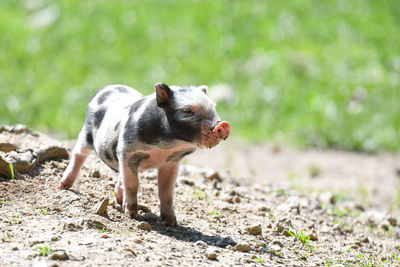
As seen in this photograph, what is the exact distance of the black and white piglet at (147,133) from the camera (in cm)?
393

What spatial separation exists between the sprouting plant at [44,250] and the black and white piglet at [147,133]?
945mm

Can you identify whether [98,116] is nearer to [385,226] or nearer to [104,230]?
[104,230]

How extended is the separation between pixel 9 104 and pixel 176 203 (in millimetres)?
7165

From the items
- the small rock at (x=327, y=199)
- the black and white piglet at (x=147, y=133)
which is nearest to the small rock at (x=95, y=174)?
the black and white piglet at (x=147, y=133)

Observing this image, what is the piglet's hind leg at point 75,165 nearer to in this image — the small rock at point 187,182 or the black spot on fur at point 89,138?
the black spot on fur at point 89,138

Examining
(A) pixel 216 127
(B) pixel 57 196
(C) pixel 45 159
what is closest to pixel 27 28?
(C) pixel 45 159

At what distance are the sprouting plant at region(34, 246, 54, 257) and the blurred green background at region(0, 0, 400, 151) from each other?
680 cm

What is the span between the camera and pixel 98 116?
4.71 m

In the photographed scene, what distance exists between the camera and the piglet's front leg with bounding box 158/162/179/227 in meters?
4.48

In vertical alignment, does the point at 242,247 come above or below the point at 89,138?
below

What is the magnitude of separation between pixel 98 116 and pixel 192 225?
1.14 m

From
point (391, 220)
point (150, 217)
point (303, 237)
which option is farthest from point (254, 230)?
point (391, 220)

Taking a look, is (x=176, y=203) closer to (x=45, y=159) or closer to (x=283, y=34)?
(x=45, y=159)

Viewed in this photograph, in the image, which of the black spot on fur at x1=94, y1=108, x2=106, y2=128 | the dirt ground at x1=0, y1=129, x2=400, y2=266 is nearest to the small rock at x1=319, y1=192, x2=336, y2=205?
the dirt ground at x1=0, y1=129, x2=400, y2=266
